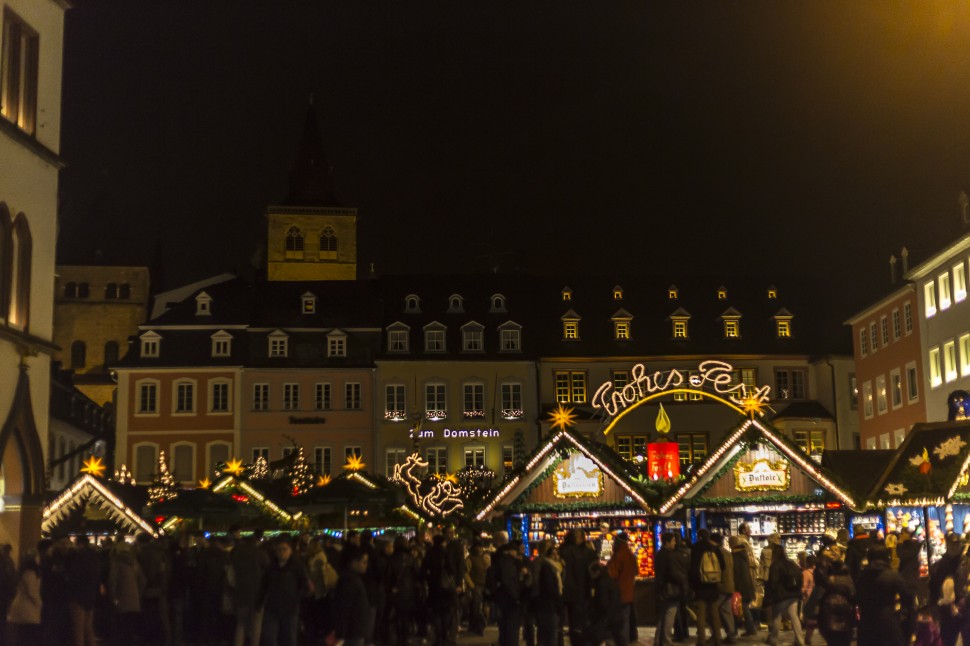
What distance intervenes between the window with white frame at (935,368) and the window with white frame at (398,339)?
24.1 meters

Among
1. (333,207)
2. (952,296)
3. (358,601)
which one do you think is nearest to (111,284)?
(333,207)

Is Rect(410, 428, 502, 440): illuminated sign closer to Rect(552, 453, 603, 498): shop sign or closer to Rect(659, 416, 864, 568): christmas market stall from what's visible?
Rect(552, 453, 603, 498): shop sign

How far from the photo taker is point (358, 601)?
51.1 feet

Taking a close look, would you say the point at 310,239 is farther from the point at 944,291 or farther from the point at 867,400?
the point at 944,291

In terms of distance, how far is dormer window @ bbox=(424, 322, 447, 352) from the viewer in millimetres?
66500

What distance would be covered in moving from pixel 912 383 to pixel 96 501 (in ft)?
115

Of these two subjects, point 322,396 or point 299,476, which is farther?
point 322,396

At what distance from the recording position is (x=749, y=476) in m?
27.9

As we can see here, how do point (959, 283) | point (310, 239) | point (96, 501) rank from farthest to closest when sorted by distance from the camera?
point (310, 239)
point (959, 283)
point (96, 501)

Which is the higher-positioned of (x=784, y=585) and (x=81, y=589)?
(x=81, y=589)

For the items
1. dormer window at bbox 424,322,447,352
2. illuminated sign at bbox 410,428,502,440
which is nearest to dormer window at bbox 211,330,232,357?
dormer window at bbox 424,322,447,352

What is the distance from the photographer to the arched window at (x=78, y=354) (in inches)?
3529

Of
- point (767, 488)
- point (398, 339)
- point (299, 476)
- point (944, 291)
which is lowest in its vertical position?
point (767, 488)

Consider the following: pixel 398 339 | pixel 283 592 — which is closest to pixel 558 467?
pixel 283 592
